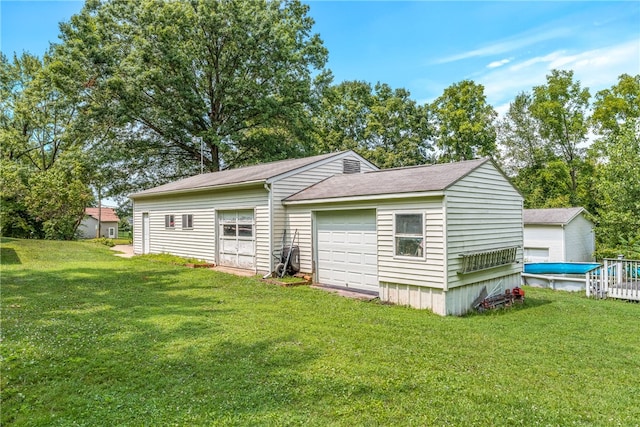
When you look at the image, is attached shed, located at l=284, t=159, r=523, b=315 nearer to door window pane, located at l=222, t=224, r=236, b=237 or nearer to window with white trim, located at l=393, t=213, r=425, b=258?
window with white trim, located at l=393, t=213, r=425, b=258

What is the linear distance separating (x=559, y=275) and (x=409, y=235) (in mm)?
12349

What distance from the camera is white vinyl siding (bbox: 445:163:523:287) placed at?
25.5 feet

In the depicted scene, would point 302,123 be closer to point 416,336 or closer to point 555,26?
point 555,26

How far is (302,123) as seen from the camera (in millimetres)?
24578

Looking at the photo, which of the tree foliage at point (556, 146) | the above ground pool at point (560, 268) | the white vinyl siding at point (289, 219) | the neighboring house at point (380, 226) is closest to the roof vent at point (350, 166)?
the neighboring house at point (380, 226)

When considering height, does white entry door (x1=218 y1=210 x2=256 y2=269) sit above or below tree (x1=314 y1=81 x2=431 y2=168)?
below

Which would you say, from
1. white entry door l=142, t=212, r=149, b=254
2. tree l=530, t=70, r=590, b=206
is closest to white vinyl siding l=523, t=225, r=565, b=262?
tree l=530, t=70, r=590, b=206

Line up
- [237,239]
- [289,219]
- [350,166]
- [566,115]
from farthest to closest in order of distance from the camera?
1. [566,115]
2. [350,166]
3. [237,239]
4. [289,219]

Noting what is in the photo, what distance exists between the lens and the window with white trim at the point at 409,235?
7.99 meters

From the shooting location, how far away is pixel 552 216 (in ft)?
63.1

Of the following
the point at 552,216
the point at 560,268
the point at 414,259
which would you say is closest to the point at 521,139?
A: the point at 552,216

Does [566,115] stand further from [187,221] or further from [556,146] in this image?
[187,221]

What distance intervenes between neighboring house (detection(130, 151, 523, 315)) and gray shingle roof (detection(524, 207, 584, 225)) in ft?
34.7

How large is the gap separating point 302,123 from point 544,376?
2196cm
